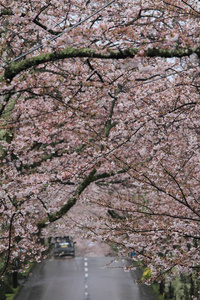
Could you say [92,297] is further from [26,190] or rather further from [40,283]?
[26,190]

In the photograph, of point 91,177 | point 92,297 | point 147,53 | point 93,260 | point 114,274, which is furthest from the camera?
A: point 93,260

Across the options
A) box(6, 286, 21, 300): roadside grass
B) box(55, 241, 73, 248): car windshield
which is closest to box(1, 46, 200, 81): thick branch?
box(6, 286, 21, 300): roadside grass

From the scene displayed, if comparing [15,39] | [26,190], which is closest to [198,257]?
[26,190]

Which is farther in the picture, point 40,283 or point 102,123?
point 40,283

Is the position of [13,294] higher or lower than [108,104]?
lower

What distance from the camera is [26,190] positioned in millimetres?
8914

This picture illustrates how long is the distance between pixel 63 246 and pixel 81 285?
13110mm

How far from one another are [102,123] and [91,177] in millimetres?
4598

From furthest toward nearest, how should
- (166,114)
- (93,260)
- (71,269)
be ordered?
(93,260)
(71,269)
(166,114)

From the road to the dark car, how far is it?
497cm

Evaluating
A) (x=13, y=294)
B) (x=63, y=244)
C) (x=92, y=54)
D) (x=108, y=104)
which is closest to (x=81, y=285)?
(x=13, y=294)

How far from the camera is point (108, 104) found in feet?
43.9

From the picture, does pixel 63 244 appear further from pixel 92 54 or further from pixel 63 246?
pixel 92 54

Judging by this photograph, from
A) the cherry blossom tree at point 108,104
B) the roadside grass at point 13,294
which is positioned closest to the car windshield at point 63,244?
the roadside grass at point 13,294
